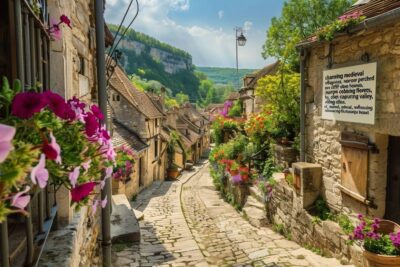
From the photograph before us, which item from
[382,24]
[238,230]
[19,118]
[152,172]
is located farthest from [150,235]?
[152,172]

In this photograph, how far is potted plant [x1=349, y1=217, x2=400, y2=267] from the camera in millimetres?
4105

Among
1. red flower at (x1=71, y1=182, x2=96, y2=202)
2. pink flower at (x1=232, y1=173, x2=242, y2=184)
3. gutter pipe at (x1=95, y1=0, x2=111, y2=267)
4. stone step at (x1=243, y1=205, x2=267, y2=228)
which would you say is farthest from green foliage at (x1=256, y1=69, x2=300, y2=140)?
red flower at (x1=71, y1=182, x2=96, y2=202)

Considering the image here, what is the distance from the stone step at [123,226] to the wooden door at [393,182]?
4693mm

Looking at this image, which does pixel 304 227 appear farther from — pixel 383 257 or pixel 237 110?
pixel 237 110

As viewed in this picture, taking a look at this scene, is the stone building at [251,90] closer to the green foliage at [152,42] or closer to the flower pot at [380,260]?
the flower pot at [380,260]

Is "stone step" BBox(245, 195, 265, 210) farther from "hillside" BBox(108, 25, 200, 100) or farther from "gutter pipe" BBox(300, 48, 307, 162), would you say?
"hillside" BBox(108, 25, 200, 100)

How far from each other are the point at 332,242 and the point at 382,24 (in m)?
3.55

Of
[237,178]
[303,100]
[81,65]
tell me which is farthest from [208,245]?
[81,65]

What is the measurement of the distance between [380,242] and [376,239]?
0.06m

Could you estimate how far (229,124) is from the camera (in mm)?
17625

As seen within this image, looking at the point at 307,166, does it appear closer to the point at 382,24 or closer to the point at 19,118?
the point at 382,24

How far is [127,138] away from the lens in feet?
58.4

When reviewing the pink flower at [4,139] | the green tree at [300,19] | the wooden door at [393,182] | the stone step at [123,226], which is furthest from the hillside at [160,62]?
the pink flower at [4,139]

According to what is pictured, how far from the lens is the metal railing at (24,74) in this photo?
173 centimetres
